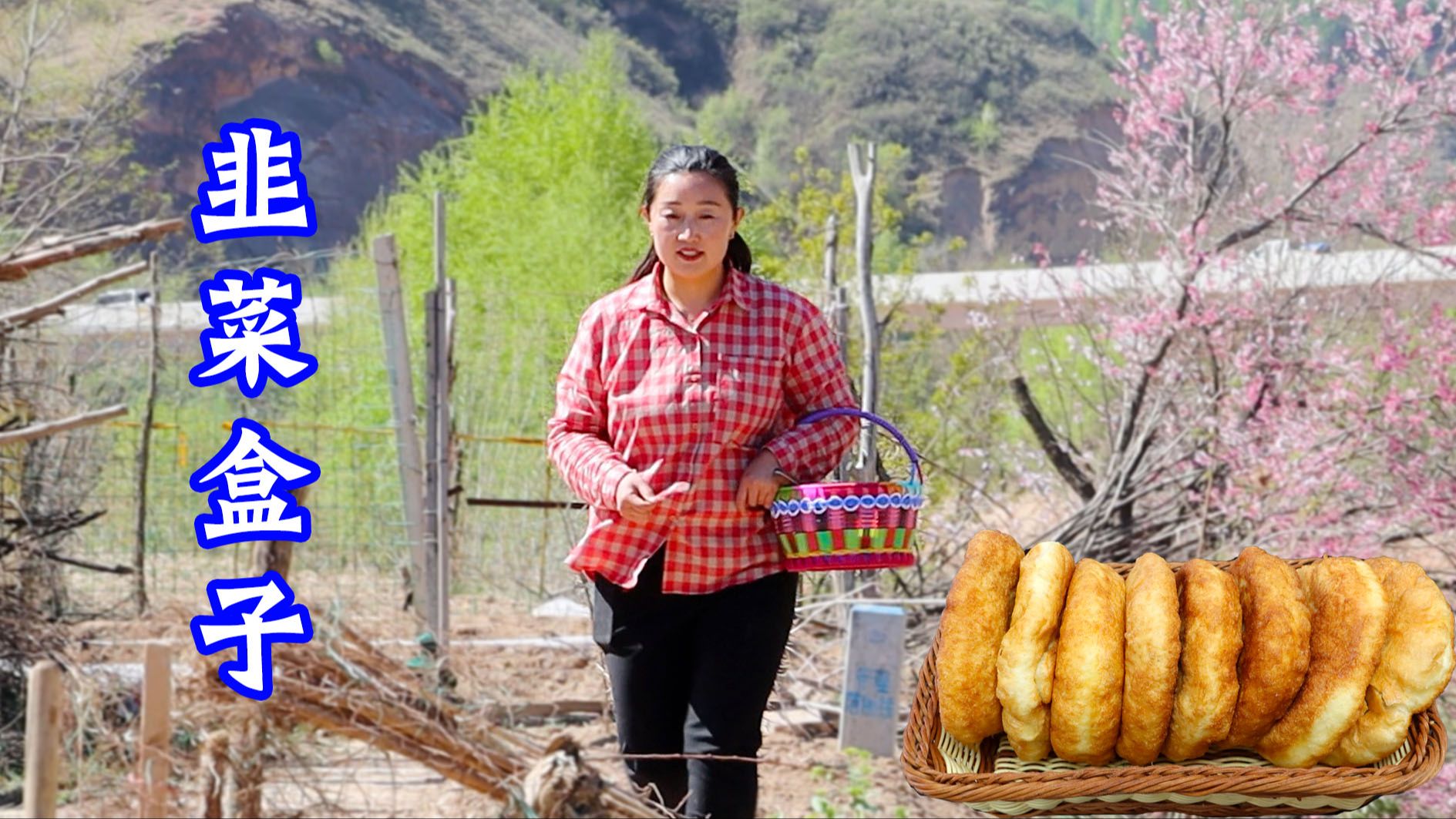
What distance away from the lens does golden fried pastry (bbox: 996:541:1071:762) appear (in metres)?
1.42

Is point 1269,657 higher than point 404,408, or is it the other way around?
point 404,408

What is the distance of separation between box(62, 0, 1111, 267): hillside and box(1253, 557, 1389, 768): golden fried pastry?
3533 centimetres

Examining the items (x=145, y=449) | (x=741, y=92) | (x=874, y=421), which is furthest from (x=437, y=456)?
(x=741, y=92)

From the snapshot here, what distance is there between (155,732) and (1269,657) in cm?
346

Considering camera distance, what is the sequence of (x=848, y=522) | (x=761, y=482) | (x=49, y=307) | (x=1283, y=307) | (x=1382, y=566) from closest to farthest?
(x=1382, y=566) < (x=848, y=522) < (x=761, y=482) < (x=49, y=307) < (x=1283, y=307)

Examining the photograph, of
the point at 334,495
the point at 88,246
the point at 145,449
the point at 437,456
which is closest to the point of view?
the point at 88,246

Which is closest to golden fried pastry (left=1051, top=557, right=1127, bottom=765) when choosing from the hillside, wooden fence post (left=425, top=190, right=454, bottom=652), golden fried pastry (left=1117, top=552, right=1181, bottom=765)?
golden fried pastry (left=1117, top=552, right=1181, bottom=765)

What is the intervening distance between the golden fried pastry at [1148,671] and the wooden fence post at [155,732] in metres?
3.21

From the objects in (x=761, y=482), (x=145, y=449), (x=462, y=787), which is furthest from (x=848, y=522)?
(x=145, y=449)

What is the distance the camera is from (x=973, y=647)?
1.46 m

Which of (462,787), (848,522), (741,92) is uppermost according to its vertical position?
(741,92)

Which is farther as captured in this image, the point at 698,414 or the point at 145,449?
the point at 145,449

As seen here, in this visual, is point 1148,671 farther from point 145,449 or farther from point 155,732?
point 145,449

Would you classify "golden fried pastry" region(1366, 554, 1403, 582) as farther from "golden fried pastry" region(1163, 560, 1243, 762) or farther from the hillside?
the hillside
